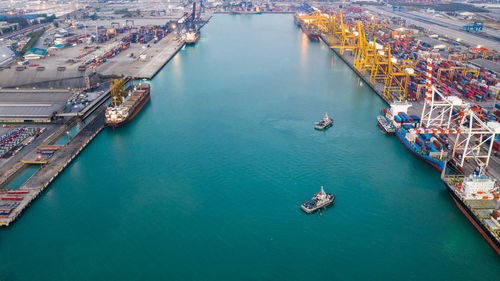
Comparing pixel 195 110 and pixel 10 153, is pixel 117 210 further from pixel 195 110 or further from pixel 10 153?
pixel 195 110

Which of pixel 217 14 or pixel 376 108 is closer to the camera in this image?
pixel 376 108

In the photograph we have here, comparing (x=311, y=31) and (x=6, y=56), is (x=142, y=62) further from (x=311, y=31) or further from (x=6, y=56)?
(x=311, y=31)

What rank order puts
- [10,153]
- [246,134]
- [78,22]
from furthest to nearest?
1. [78,22]
2. [246,134]
3. [10,153]

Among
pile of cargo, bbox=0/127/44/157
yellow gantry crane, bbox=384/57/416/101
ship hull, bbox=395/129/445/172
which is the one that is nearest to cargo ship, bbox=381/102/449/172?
ship hull, bbox=395/129/445/172

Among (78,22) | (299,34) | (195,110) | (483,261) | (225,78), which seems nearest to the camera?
(483,261)

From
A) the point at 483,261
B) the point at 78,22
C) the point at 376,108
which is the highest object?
the point at 78,22

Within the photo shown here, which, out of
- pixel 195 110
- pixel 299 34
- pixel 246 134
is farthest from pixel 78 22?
pixel 246 134

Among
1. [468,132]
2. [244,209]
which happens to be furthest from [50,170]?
[468,132]
